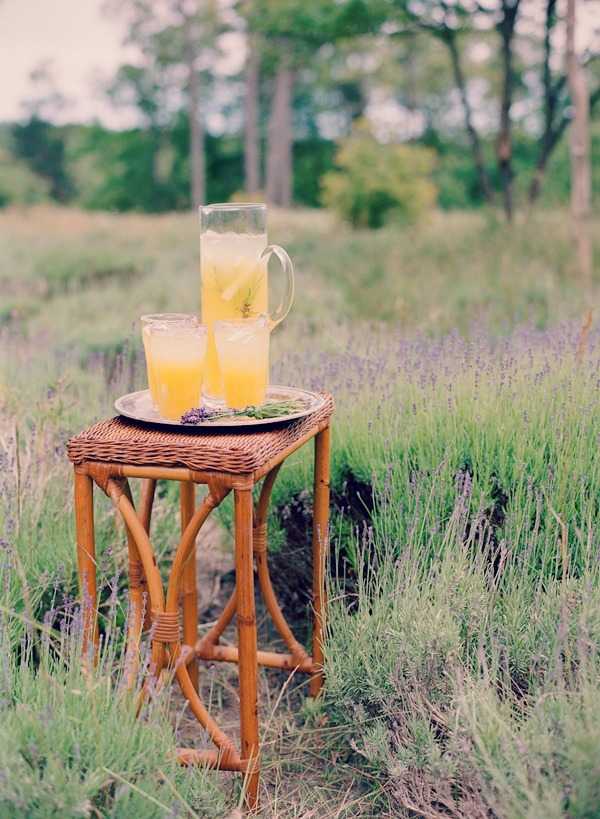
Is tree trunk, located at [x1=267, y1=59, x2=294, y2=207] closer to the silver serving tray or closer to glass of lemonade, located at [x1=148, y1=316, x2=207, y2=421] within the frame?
the silver serving tray

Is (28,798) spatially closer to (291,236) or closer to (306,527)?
(306,527)

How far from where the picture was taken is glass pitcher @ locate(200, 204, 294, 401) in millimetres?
2266

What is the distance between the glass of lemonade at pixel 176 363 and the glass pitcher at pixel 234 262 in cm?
20

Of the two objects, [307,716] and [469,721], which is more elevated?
[469,721]

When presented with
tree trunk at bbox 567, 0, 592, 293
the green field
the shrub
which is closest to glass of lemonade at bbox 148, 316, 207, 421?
the green field

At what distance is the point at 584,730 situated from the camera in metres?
1.70

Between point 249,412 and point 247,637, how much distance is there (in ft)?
1.72

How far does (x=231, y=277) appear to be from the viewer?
228cm

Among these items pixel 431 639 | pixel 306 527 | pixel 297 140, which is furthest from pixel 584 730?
pixel 297 140

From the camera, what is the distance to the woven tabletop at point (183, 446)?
75.5 inches

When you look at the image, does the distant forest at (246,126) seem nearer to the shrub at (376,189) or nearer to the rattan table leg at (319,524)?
the shrub at (376,189)

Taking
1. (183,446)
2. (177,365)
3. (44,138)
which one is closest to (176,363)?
(177,365)

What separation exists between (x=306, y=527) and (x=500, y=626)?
97 cm

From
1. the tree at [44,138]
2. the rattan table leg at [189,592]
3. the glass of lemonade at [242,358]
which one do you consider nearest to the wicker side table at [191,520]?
the glass of lemonade at [242,358]
